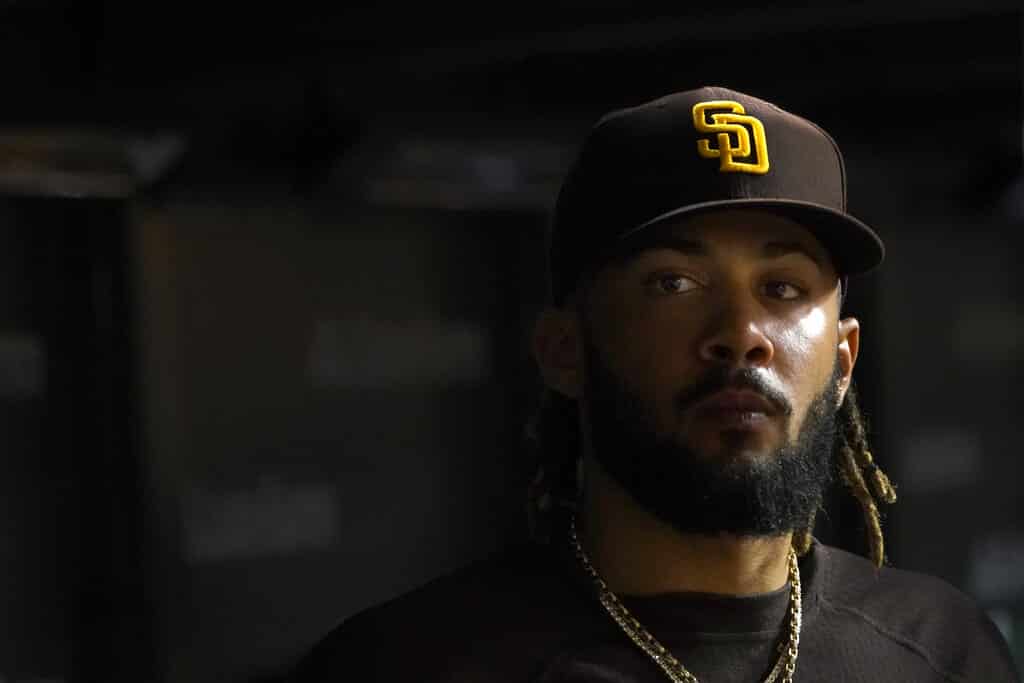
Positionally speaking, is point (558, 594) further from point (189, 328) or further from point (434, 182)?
point (434, 182)

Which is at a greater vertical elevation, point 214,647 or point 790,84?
point 790,84

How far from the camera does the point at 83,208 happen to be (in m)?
4.16

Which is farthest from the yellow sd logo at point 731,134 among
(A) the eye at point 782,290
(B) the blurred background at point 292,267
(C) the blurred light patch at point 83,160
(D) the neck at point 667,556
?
(C) the blurred light patch at point 83,160

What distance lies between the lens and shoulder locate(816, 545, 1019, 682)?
1951mm

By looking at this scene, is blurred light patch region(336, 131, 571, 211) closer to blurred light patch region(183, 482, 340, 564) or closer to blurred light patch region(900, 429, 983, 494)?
blurred light patch region(183, 482, 340, 564)

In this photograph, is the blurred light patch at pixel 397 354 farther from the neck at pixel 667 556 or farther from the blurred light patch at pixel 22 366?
the neck at pixel 667 556

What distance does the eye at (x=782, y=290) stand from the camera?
5.77ft

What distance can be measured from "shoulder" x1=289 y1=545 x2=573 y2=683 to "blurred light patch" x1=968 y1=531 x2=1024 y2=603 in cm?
470

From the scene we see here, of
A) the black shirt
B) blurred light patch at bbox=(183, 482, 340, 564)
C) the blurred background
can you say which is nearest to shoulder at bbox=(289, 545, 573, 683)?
the black shirt

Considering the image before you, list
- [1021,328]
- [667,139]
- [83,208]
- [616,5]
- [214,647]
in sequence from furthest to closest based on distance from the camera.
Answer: [1021,328]
[214,647]
[83,208]
[616,5]
[667,139]

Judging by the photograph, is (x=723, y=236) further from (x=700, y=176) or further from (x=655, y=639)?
(x=655, y=639)

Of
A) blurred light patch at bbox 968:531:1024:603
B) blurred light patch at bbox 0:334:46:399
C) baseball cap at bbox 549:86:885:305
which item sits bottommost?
blurred light patch at bbox 968:531:1024:603

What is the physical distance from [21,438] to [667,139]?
2.77m

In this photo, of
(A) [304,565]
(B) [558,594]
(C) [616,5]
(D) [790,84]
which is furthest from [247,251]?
(B) [558,594]
